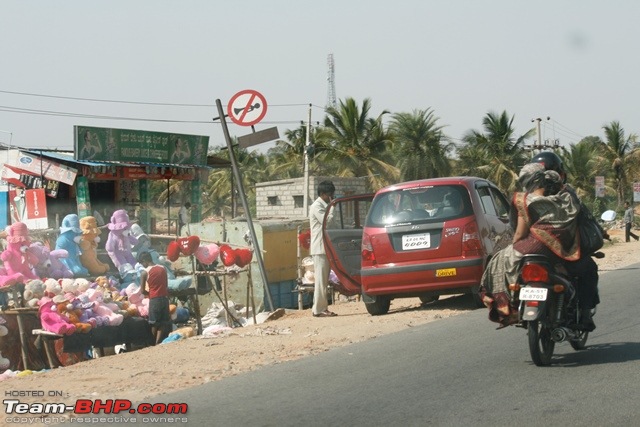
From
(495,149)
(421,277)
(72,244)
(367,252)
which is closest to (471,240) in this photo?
(421,277)

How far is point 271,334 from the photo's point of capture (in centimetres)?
1075

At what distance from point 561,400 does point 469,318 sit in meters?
4.79

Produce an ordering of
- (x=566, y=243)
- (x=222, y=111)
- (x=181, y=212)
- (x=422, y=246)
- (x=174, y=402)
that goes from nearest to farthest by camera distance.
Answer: (x=174, y=402)
(x=566, y=243)
(x=422, y=246)
(x=222, y=111)
(x=181, y=212)

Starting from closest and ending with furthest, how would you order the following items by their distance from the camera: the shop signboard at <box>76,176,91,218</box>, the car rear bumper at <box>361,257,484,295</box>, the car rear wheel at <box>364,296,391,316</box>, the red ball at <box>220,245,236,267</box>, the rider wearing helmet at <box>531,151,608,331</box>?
the rider wearing helmet at <box>531,151,608,331</box>
the car rear bumper at <box>361,257,484,295</box>
the car rear wheel at <box>364,296,391,316</box>
the red ball at <box>220,245,236,267</box>
the shop signboard at <box>76,176,91,218</box>

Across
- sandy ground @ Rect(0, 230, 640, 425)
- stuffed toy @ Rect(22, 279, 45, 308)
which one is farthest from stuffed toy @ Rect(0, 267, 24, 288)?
sandy ground @ Rect(0, 230, 640, 425)

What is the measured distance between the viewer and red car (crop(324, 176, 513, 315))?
37.1 feet

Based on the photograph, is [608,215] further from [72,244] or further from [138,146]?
[138,146]

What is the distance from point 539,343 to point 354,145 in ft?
150

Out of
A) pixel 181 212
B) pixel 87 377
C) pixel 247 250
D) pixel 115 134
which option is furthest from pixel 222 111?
pixel 181 212

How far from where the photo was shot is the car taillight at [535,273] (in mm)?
7020

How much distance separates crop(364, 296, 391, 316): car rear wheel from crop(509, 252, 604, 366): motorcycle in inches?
182

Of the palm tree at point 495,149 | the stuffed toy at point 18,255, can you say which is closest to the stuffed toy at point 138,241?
the stuffed toy at point 18,255

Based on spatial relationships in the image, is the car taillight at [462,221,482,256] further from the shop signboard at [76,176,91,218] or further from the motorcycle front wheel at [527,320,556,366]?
the shop signboard at [76,176,91,218]

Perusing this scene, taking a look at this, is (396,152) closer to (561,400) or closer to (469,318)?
(469,318)
